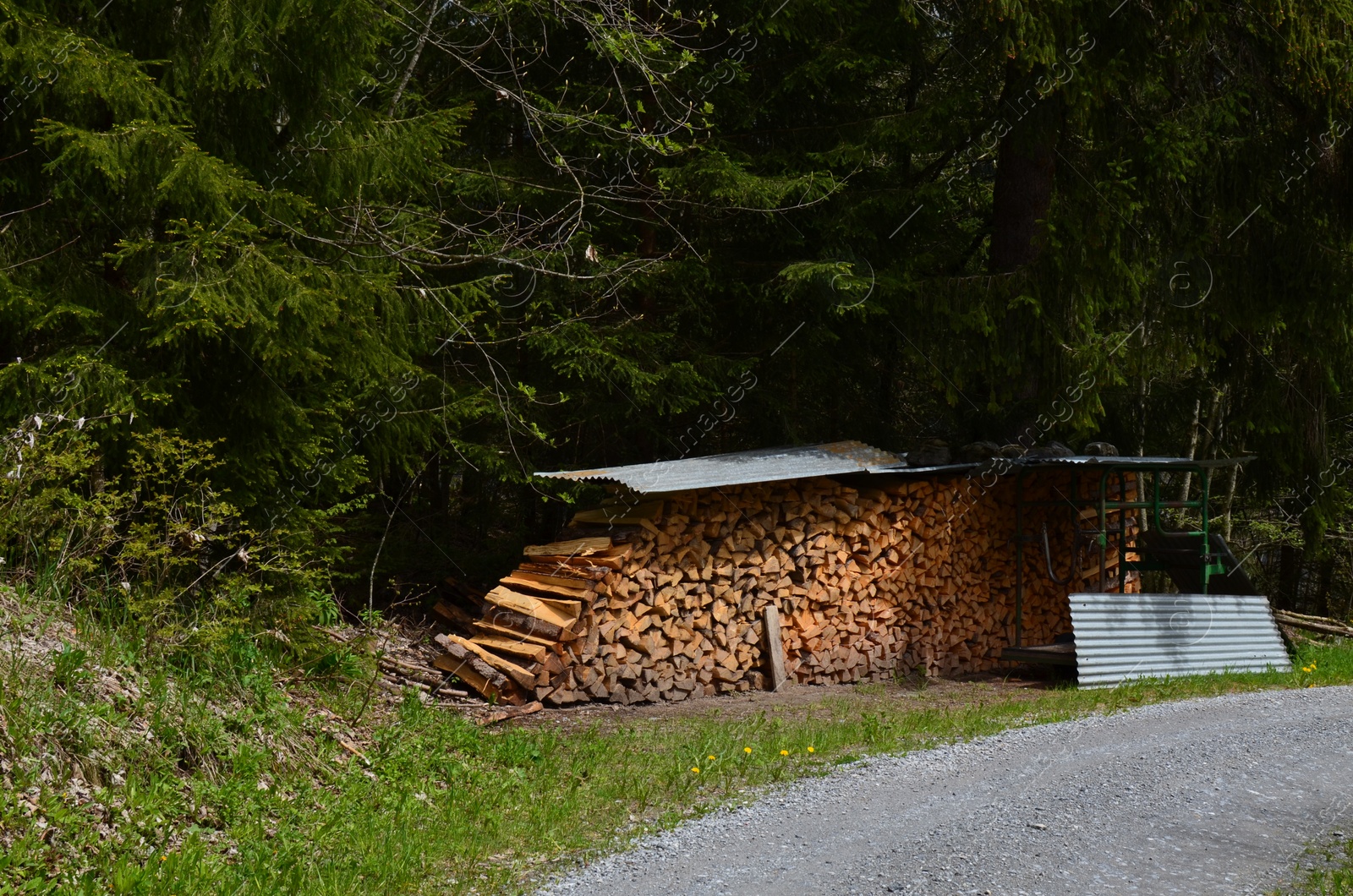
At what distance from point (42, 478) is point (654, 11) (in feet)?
26.1

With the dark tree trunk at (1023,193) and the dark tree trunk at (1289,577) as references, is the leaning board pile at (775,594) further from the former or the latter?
the dark tree trunk at (1289,577)

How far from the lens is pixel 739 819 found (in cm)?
506

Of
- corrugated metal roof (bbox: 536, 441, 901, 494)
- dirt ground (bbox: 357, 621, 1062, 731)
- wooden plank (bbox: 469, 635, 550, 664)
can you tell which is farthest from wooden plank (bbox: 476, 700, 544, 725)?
corrugated metal roof (bbox: 536, 441, 901, 494)

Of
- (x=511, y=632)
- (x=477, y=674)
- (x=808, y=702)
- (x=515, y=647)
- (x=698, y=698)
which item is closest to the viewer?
(x=477, y=674)

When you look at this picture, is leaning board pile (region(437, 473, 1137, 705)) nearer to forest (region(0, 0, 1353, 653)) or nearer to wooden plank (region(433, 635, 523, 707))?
wooden plank (region(433, 635, 523, 707))

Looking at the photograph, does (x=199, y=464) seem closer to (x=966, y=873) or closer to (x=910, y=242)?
(x=966, y=873)

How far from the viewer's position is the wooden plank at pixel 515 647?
8.23 meters

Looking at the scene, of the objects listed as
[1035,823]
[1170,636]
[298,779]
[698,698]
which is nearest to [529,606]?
[698,698]

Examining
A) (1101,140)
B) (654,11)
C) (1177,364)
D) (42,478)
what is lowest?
(42,478)

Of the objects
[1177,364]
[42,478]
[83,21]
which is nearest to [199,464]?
[42,478]

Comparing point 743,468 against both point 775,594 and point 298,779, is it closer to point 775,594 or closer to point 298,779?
point 775,594

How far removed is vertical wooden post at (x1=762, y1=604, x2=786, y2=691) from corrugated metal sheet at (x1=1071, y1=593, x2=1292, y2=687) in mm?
2591

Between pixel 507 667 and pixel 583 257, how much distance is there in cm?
410

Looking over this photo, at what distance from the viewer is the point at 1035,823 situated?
4820 mm
